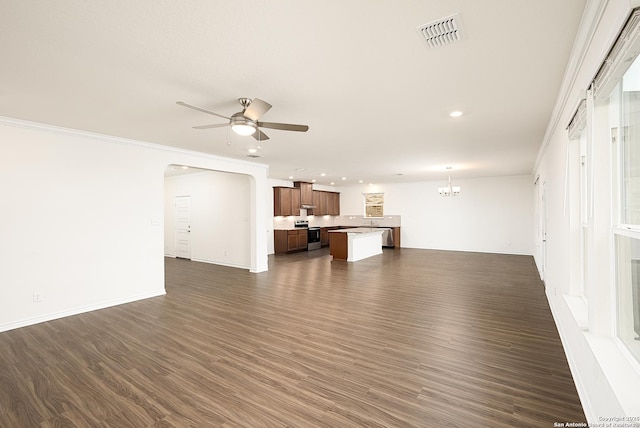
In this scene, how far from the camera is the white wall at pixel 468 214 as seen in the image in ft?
31.1

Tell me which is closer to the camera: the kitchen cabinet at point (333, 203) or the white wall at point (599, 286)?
the white wall at point (599, 286)

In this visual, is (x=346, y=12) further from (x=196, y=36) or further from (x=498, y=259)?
(x=498, y=259)

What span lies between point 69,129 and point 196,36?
343cm

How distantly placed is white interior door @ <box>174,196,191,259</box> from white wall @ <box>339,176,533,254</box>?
6966 millimetres

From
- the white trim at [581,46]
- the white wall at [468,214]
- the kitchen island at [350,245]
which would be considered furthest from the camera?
the white wall at [468,214]

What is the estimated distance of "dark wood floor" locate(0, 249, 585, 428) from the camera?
208 centimetres

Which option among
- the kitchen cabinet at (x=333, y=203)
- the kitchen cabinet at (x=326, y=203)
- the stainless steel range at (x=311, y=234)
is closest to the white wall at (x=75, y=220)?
the stainless steel range at (x=311, y=234)

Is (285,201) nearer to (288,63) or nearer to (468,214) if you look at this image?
(468,214)

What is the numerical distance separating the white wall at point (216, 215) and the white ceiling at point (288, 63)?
366 centimetres

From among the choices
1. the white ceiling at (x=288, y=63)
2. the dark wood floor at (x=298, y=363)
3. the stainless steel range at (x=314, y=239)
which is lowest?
the dark wood floor at (x=298, y=363)

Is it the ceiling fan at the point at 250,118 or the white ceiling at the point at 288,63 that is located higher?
the white ceiling at the point at 288,63

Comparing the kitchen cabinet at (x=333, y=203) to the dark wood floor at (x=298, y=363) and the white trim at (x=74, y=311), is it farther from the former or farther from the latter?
the white trim at (x=74, y=311)

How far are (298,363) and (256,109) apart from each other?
2.37 m

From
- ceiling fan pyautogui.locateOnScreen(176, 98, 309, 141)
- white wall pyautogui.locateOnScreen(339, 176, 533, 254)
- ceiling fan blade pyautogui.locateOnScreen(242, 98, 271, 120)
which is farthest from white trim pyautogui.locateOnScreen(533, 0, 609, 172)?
white wall pyautogui.locateOnScreen(339, 176, 533, 254)
